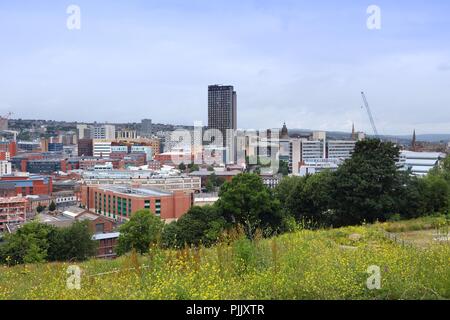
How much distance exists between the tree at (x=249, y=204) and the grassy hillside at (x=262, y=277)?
9.87 metres

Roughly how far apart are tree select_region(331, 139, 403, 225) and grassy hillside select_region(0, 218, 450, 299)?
776 centimetres

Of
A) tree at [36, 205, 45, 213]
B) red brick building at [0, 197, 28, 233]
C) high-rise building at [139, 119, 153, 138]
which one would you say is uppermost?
high-rise building at [139, 119, 153, 138]

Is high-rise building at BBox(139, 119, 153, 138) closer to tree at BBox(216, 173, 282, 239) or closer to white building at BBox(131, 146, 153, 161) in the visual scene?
white building at BBox(131, 146, 153, 161)

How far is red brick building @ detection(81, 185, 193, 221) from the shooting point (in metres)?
37.8

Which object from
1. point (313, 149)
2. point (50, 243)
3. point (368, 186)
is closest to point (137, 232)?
point (50, 243)

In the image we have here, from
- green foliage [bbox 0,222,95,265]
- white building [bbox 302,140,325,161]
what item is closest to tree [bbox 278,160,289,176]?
white building [bbox 302,140,325,161]

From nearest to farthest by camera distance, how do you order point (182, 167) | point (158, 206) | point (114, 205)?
point (158, 206)
point (114, 205)
point (182, 167)

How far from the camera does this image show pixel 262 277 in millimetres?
3916

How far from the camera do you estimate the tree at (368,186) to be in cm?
1262

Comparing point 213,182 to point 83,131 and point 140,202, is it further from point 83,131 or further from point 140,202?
point 83,131

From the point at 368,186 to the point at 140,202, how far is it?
1060 inches

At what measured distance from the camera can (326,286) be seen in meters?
3.73
